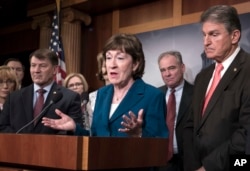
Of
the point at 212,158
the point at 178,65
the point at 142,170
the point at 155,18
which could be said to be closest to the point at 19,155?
the point at 142,170

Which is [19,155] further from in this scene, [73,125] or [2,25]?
[2,25]

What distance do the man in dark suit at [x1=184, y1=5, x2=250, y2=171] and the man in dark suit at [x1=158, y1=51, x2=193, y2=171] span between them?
74 cm

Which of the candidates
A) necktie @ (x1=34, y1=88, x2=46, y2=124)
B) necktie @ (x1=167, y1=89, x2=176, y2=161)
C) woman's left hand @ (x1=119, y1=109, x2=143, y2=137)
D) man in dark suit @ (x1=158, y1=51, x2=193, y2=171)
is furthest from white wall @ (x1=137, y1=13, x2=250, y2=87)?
woman's left hand @ (x1=119, y1=109, x2=143, y2=137)

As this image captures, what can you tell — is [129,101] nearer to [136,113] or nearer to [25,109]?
[136,113]

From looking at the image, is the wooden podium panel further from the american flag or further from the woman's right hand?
the american flag

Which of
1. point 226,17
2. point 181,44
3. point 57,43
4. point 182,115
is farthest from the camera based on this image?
point 57,43

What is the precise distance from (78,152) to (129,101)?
2.46 feet

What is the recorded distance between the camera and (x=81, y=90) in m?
3.98

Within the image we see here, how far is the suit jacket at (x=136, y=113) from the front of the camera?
1965 mm

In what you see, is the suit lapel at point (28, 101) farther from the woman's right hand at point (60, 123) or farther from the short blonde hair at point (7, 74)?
the woman's right hand at point (60, 123)

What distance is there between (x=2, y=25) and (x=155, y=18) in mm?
3666

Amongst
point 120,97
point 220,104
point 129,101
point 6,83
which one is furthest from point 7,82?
point 220,104

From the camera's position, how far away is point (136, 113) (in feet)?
6.49

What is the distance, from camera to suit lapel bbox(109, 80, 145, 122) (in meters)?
2.00
